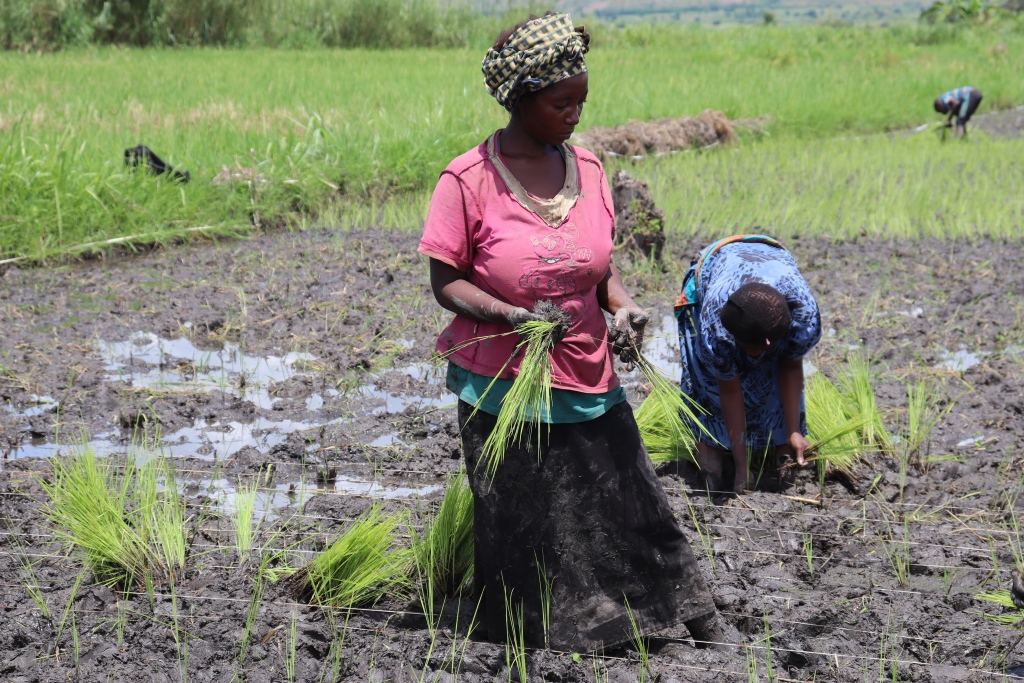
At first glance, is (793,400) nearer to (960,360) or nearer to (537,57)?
(960,360)

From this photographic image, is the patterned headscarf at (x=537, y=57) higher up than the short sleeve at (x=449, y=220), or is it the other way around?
the patterned headscarf at (x=537, y=57)

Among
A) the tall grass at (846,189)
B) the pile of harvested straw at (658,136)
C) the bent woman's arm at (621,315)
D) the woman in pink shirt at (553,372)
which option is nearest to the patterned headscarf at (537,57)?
the woman in pink shirt at (553,372)

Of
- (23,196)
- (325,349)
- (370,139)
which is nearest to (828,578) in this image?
(325,349)

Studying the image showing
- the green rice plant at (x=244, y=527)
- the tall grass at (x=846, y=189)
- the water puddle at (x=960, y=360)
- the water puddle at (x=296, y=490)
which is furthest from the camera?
the tall grass at (x=846, y=189)

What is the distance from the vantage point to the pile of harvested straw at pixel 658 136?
8.62 meters

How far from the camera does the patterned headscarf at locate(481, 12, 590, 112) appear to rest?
2006 mm

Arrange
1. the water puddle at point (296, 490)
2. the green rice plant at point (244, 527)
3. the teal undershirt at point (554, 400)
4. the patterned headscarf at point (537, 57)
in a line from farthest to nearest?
the water puddle at point (296, 490)
the green rice plant at point (244, 527)
the teal undershirt at point (554, 400)
the patterned headscarf at point (537, 57)

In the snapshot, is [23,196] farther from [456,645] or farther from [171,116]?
[456,645]

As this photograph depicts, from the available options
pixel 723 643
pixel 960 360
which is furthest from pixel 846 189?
pixel 723 643

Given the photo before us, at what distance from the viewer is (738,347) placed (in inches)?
119

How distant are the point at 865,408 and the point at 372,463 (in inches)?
67.6

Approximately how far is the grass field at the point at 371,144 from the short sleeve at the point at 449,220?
415 centimetres

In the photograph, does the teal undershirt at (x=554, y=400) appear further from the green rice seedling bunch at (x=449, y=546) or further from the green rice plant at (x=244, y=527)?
the green rice plant at (x=244, y=527)

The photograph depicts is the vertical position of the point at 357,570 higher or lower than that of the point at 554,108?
lower
